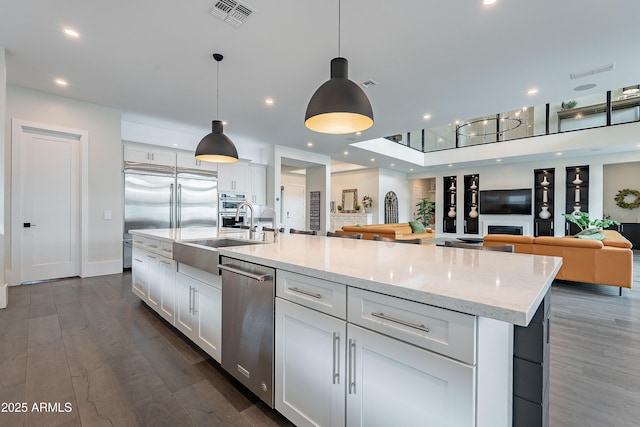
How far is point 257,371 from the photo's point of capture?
1.64m

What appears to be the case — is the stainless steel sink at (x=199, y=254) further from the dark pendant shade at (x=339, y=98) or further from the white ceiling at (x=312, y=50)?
the white ceiling at (x=312, y=50)

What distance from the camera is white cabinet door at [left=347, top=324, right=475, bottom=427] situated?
0.89 metres

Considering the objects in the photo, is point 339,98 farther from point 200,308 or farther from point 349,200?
point 349,200

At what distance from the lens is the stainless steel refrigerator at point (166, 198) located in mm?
5176

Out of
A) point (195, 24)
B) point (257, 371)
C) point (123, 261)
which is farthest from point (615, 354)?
point (123, 261)

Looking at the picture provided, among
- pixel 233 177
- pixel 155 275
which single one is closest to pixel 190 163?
pixel 233 177

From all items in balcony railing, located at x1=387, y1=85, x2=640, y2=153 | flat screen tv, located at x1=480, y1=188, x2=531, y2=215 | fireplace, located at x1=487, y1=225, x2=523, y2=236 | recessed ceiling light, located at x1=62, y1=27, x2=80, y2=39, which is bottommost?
fireplace, located at x1=487, y1=225, x2=523, y2=236

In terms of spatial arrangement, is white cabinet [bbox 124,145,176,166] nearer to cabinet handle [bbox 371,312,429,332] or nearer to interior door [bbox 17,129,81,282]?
interior door [bbox 17,129,81,282]

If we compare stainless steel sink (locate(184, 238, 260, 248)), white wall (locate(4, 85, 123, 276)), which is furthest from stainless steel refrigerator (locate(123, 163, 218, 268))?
stainless steel sink (locate(184, 238, 260, 248))

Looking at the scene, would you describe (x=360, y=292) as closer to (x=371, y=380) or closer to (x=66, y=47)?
(x=371, y=380)

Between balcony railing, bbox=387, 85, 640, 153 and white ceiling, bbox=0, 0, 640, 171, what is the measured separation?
276 centimetres

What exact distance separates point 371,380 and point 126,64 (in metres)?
4.22

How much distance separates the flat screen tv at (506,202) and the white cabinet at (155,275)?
10504 millimetres

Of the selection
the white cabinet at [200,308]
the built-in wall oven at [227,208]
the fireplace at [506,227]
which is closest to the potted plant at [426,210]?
the fireplace at [506,227]
